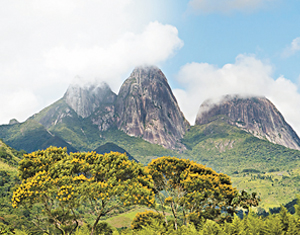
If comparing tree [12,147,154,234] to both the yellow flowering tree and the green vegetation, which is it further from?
the yellow flowering tree

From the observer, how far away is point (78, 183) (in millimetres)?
18234

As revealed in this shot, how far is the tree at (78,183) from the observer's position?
56.8 feet

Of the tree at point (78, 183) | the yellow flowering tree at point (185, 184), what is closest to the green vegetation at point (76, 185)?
the tree at point (78, 183)

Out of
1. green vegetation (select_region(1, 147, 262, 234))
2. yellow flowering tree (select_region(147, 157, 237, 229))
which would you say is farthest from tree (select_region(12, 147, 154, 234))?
yellow flowering tree (select_region(147, 157, 237, 229))

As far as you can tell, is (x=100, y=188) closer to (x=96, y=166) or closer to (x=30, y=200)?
(x=96, y=166)

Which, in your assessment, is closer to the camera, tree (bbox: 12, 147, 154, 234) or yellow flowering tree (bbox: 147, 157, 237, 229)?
tree (bbox: 12, 147, 154, 234)

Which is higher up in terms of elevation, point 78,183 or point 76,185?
point 78,183

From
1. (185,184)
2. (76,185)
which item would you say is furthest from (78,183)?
(185,184)

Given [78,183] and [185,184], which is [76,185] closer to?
[78,183]

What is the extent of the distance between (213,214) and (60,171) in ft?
98.4

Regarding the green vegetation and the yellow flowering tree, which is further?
the yellow flowering tree

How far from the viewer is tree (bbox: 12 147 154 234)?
17.3m

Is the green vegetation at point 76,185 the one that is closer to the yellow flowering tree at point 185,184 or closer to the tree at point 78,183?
the tree at point 78,183

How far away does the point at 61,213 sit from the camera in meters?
20.0
